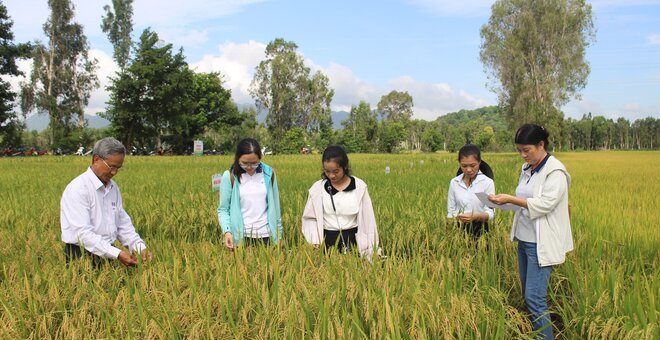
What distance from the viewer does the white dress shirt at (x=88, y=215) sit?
259 cm

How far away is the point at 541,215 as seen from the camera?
256cm

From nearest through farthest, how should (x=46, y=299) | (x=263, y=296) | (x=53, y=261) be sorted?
(x=263, y=296), (x=46, y=299), (x=53, y=261)

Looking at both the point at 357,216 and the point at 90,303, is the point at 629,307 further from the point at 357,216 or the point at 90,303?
the point at 90,303

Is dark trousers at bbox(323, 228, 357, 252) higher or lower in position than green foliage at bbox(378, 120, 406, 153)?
lower

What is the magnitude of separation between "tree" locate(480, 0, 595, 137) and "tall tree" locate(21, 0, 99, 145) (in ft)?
103

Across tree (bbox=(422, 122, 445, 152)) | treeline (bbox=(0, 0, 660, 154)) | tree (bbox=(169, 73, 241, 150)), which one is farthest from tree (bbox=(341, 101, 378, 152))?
tree (bbox=(422, 122, 445, 152))

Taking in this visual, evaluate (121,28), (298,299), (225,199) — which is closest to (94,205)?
(225,199)

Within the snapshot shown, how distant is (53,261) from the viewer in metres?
3.11

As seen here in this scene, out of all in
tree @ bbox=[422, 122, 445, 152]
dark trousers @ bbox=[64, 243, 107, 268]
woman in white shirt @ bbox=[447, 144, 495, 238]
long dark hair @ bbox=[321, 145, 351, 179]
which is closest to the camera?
dark trousers @ bbox=[64, 243, 107, 268]

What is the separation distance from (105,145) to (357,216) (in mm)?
1667

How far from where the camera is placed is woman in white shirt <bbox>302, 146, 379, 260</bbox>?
318 centimetres

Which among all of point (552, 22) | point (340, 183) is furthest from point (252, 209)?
point (552, 22)

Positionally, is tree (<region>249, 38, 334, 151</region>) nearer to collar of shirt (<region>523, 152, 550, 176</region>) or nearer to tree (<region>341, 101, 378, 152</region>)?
tree (<region>341, 101, 378, 152</region>)

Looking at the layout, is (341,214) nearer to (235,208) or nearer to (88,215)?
(235,208)
